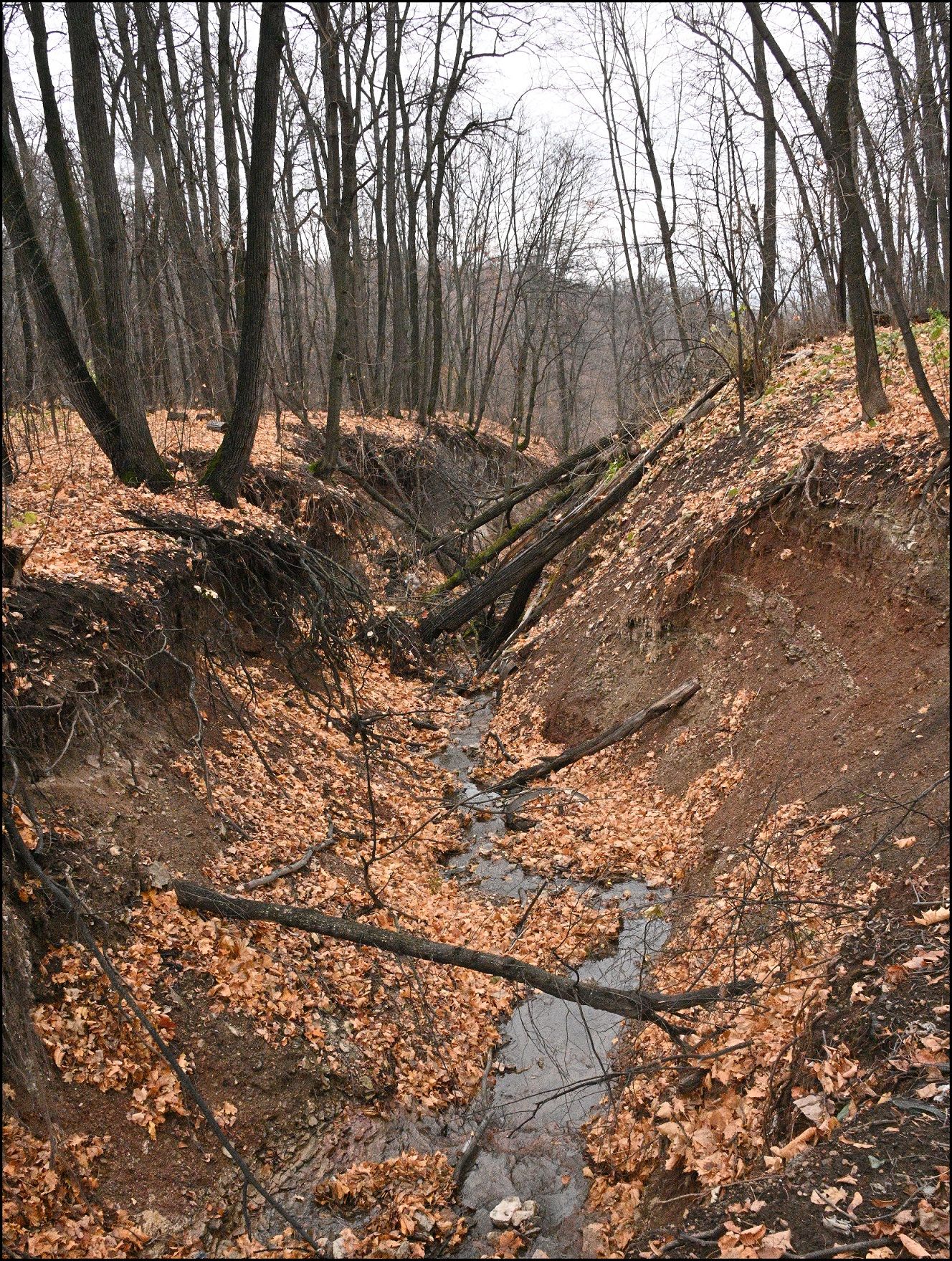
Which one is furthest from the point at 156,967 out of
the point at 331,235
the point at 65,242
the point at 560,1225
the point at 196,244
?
the point at 65,242

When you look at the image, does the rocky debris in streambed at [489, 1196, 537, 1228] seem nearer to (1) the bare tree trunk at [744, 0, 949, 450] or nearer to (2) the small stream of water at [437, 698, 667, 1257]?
(2) the small stream of water at [437, 698, 667, 1257]

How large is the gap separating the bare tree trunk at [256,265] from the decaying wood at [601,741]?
438cm

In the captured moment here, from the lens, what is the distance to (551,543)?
487 inches

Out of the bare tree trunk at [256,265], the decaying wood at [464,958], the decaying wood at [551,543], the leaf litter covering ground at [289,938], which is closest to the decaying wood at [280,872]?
the leaf litter covering ground at [289,938]

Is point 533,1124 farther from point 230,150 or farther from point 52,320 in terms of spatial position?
point 230,150

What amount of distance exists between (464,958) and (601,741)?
408 cm

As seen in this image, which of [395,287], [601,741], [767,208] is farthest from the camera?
[395,287]

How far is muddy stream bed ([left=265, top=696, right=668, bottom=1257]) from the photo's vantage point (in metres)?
4.36

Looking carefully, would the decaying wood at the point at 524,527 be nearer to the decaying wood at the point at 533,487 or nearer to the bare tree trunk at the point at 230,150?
the decaying wood at the point at 533,487

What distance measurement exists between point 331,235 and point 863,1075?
14027 mm

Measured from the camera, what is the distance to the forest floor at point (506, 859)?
12.5 ft

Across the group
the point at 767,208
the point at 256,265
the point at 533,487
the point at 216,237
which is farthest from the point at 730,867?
the point at 216,237

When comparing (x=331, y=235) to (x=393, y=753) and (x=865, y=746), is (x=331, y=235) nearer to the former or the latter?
(x=393, y=753)

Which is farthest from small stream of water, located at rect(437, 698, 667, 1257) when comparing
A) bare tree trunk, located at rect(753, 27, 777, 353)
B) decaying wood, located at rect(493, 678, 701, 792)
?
bare tree trunk, located at rect(753, 27, 777, 353)
